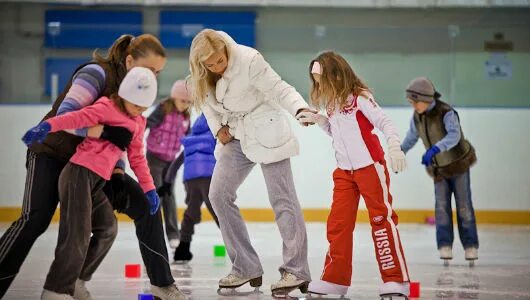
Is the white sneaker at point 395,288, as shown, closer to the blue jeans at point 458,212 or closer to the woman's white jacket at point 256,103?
the woman's white jacket at point 256,103

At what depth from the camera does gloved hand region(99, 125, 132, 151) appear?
4.11 m

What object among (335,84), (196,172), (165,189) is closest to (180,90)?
(165,189)

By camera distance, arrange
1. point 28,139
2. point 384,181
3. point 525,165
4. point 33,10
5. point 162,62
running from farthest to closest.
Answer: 1. point 33,10
2. point 525,165
3. point 384,181
4. point 162,62
5. point 28,139

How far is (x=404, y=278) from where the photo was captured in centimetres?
459

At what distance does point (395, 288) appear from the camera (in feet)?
14.9

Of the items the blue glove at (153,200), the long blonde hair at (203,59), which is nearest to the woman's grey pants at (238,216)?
the long blonde hair at (203,59)

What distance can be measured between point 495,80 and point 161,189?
526cm

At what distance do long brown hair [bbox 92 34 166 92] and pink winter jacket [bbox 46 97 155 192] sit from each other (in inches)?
5.7

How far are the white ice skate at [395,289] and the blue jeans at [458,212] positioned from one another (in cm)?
240

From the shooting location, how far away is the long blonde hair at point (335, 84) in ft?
15.5

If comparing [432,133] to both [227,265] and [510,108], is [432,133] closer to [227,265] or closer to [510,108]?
[227,265]

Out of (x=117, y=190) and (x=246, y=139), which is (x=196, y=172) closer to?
Result: (x=246, y=139)

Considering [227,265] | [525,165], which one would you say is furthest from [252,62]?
[525,165]

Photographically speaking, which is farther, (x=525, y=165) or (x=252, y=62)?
(x=525, y=165)
